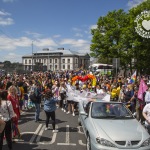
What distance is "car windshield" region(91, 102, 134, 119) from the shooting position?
28.1ft

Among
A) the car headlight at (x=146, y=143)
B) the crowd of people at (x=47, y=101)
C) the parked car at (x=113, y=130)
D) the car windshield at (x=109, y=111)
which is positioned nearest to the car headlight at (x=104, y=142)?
the parked car at (x=113, y=130)

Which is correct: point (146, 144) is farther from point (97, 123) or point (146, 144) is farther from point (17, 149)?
point (17, 149)

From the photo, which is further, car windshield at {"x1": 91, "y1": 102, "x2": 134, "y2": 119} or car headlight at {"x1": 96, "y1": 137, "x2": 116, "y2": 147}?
car windshield at {"x1": 91, "y1": 102, "x2": 134, "y2": 119}

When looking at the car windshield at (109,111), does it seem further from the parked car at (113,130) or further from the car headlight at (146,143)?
the car headlight at (146,143)

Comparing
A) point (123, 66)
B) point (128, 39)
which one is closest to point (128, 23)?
point (128, 39)

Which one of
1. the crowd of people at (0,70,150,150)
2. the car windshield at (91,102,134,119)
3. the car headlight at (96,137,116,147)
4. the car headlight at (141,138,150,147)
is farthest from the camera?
the car windshield at (91,102,134,119)

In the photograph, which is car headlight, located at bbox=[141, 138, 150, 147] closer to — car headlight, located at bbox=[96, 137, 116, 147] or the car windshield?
car headlight, located at bbox=[96, 137, 116, 147]

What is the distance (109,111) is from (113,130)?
4.91 feet

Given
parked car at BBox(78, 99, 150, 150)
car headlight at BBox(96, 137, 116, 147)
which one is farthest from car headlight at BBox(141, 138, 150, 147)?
car headlight at BBox(96, 137, 116, 147)

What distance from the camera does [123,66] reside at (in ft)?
152

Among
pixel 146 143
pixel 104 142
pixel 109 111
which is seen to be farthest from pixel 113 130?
pixel 109 111

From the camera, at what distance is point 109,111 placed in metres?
8.80

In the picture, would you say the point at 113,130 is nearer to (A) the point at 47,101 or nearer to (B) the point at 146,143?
(B) the point at 146,143

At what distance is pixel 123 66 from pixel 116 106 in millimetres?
37917
